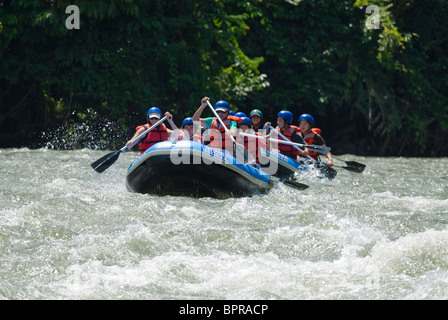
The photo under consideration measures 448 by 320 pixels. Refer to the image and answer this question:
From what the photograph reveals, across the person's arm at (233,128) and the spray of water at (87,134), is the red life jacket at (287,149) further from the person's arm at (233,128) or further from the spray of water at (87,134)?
the spray of water at (87,134)

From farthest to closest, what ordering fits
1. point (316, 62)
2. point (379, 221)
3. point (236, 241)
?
point (316, 62) < point (379, 221) < point (236, 241)

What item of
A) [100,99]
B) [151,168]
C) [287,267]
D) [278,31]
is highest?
[278,31]

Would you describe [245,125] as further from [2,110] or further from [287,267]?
[2,110]

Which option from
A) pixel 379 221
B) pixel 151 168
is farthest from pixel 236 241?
pixel 151 168

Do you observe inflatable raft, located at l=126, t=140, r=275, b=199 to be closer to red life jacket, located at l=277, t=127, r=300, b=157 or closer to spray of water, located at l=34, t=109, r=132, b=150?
red life jacket, located at l=277, t=127, r=300, b=157

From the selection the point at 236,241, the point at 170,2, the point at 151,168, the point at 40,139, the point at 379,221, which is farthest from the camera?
the point at 170,2

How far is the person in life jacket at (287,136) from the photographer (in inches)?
427

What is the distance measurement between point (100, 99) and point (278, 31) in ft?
17.3

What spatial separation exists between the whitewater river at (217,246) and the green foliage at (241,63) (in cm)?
607

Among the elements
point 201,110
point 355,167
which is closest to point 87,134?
point 201,110

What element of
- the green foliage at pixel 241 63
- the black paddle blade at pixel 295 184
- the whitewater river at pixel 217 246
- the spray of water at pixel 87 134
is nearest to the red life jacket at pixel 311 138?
the black paddle blade at pixel 295 184

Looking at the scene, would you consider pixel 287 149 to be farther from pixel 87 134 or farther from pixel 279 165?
pixel 87 134

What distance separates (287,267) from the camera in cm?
535

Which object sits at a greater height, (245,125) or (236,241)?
(245,125)
